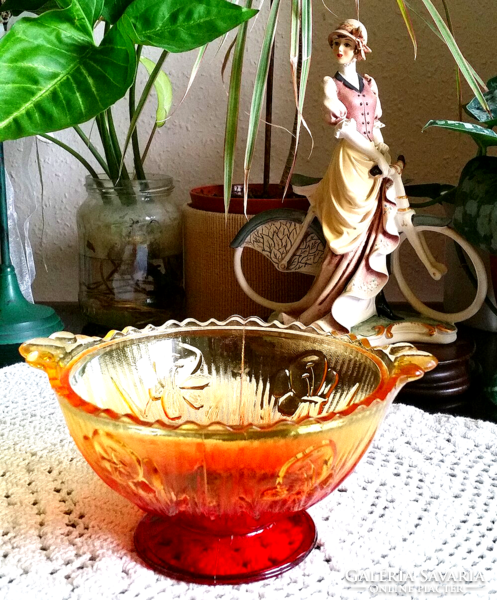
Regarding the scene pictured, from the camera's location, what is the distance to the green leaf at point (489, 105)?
65cm

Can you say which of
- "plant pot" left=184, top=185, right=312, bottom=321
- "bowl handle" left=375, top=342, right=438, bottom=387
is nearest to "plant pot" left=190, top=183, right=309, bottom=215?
"plant pot" left=184, top=185, right=312, bottom=321

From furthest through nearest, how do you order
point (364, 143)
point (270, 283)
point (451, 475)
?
1. point (270, 283)
2. point (364, 143)
3. point (451, 475)

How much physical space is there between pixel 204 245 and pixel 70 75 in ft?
0.94

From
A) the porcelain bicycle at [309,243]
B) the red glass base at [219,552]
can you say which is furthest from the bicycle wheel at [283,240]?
the red glass base at [219,552]

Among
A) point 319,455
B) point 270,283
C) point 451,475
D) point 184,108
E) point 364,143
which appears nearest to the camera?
point 319,455

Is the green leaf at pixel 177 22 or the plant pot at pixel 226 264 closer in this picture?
the green leaf at pixel 177 22

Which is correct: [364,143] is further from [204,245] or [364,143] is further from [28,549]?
[28,549]

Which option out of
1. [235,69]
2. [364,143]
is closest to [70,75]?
[235,69]

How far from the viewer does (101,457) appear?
0.34m

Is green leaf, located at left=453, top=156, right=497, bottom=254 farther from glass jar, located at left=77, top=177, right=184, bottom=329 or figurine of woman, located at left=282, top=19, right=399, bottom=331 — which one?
glass jar, located at left=77, top=177, right=184, bottom=329

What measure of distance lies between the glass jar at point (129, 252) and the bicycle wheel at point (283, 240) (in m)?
0.14

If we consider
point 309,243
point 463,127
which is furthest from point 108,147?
point 463,127

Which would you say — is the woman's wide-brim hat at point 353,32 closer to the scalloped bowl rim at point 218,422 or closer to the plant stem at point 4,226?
the scalloped bowl rim at point 218,422

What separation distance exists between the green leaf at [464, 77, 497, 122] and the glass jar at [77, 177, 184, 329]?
0.35 meters
